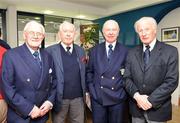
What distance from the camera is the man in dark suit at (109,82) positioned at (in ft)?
6.61

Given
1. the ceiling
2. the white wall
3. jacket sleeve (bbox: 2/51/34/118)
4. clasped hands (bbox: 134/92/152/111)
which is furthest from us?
the ceiling

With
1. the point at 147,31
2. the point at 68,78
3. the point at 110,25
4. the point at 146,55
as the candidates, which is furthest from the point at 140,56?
the point at 68,78

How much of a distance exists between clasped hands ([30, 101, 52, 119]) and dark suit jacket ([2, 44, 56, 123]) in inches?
1.2

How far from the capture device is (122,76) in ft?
6.70

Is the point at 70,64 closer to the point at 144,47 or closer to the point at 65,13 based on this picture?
the point at 144,47

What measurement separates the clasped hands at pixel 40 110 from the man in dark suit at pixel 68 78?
242 mm

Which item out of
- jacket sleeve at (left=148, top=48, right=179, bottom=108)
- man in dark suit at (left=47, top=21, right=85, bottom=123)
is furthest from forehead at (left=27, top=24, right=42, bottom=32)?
jacket sleeve at (left=148, top=48, right=179, bottom=108)

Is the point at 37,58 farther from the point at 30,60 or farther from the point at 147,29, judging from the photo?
the point at 147,29

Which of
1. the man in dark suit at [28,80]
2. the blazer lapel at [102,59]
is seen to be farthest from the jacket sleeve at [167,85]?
the man in dark suit at [28,80]

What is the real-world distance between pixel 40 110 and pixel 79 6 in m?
4.56

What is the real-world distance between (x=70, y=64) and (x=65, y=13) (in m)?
4.24

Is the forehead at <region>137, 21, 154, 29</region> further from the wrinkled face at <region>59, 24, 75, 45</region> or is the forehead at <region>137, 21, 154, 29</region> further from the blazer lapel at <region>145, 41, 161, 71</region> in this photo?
the wrinkled face at <region>59, 24, 75, 45</region>

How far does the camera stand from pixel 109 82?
2.01 meters

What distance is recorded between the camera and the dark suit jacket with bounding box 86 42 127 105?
2010 millimetres
